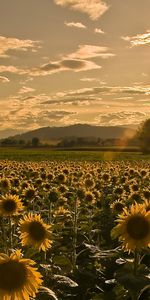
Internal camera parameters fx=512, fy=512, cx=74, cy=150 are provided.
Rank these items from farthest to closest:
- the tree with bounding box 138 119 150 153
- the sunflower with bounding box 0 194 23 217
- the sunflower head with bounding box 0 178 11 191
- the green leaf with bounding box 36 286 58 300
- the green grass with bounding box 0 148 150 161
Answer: the tree with bounding box 138 119 150 153, the green grass with bounding box 0 148 150 161, the sunflower head with bounding box 0 178 11 191, the sunflower with bounding box 0 194 23 217, the green leaf with bounding box 36 286 58 300

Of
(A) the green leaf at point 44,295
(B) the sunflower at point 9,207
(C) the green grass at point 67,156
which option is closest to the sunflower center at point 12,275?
(A) the green leaf at point 44,295

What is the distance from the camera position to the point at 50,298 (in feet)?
15.4

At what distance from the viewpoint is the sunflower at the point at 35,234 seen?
6.34 metres

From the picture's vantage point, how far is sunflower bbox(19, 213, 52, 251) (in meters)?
6.34

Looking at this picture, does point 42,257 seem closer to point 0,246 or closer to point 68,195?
point 0,246

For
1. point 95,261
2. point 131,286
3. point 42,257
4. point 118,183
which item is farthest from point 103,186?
point 131,286

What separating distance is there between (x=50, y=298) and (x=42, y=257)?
2.36 meters

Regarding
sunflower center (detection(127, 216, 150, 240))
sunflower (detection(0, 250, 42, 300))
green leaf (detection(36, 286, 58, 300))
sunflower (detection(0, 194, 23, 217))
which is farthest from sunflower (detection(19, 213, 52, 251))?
sunflower (detection(0, 194, 23, 217))

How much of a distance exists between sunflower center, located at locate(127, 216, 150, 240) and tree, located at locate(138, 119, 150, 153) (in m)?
102

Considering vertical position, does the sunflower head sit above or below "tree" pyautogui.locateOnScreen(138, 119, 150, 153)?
below

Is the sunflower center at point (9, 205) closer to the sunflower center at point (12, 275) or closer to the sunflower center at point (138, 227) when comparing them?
the sunflower center at point (138, 227)

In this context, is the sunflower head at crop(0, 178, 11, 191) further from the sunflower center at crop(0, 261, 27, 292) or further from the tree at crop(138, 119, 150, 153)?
the tree at crop(138, 119, 150, 153)

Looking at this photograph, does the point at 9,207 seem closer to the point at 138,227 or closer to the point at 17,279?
the point at 138,227

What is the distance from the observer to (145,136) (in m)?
113
